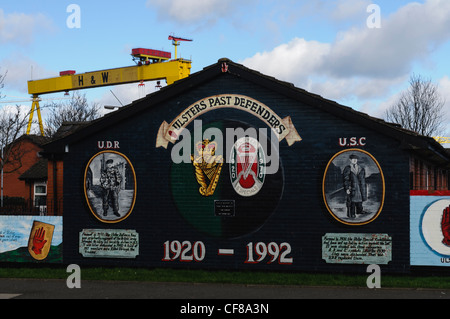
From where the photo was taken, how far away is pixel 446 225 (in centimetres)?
1664

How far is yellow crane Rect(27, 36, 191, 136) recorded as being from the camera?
47.8 m

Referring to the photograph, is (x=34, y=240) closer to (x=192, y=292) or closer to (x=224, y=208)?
(x=224, y=208)

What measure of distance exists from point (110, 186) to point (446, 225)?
10.1 m

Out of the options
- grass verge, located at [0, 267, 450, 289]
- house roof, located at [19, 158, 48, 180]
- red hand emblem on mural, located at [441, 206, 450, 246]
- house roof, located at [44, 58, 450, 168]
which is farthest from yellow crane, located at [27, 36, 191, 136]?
red hand emblem on mural, located at [441, 206, 450, 246]

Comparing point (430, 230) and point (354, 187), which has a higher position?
point (354, 187)

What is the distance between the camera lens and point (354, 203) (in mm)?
17391

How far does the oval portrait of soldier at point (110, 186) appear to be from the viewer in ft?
62.3

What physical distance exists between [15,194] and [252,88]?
36828 millimetres

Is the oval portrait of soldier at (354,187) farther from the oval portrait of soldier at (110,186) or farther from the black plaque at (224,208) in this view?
the oval portrait of soldier at (110,186)

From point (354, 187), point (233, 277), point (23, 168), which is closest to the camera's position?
point (233, 277)

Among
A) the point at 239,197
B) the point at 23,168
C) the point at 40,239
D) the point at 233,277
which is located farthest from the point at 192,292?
the point at 23,168

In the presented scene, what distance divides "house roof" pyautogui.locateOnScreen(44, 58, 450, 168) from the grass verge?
12.0 feet

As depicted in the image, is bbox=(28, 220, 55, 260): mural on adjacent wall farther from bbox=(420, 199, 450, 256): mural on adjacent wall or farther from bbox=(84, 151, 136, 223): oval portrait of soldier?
bbox=(420, 199, 450, 256): mural on adjacent wall
